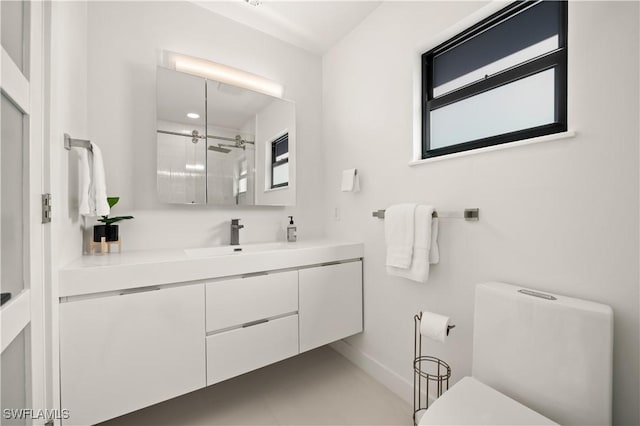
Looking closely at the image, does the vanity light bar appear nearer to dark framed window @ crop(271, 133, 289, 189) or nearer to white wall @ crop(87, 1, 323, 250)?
white wall @ crop(87, 1, 323, 250)

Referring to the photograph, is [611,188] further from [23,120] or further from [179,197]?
[179,197]

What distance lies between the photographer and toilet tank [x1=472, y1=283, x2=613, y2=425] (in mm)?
927

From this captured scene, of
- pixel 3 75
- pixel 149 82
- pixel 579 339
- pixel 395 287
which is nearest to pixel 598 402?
pixel 579 339

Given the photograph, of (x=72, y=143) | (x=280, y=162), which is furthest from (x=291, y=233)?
(x=72, y=143)

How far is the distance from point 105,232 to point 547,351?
2.09 metres

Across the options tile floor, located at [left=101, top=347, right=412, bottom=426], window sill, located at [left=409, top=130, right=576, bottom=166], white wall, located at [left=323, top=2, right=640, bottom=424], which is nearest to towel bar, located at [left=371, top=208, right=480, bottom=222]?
white wall, located at [left=323, top=2, right=640, bottom=424]

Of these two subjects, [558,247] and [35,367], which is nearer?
[35,367]

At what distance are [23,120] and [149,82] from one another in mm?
1064

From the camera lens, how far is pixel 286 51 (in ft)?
7.52

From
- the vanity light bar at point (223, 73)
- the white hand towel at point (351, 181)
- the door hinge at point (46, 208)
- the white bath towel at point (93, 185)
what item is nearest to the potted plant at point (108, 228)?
the white bath towel at point (93, 185)

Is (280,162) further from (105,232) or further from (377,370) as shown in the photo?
(377,370)

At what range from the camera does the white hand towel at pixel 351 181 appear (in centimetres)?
202

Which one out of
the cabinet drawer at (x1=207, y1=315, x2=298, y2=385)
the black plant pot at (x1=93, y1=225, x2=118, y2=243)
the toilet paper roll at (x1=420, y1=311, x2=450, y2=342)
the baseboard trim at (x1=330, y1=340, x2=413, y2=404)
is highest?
the black plant pot at (x1=93, y1=225, x2=118, y2=243)

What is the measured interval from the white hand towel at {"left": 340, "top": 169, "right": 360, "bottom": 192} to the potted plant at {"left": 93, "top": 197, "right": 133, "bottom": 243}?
1.37m
